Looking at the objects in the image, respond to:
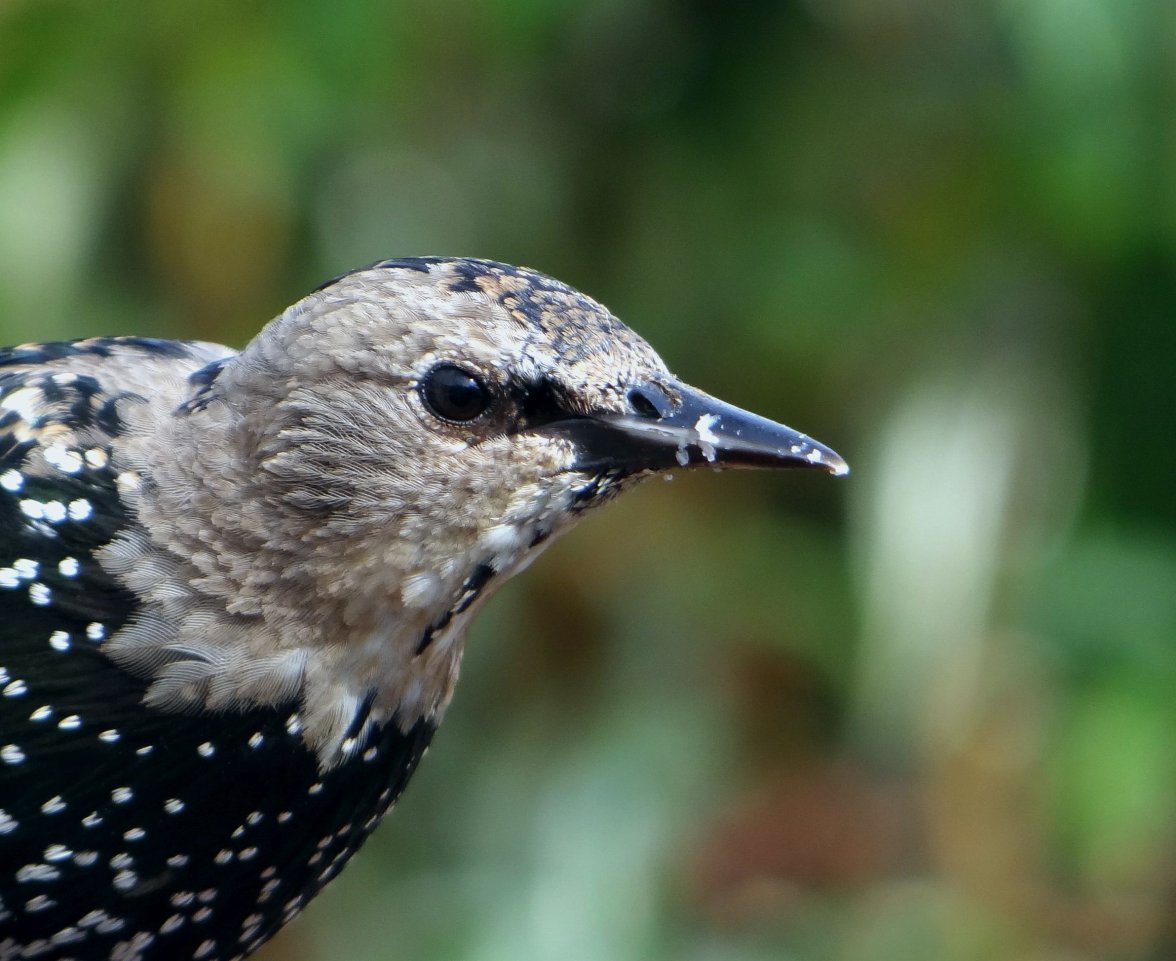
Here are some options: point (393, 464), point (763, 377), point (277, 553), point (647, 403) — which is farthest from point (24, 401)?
point (763, 377)

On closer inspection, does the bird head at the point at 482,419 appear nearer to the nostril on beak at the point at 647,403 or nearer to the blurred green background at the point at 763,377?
the nostril on beak at the point at 647,403

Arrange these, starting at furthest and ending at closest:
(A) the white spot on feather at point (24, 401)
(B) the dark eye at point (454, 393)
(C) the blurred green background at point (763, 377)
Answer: (C) the blurred green background at point (763, 377)
(A) the white spot on feather at point (24, 401)
(B) the dark eye at point (454, 393)

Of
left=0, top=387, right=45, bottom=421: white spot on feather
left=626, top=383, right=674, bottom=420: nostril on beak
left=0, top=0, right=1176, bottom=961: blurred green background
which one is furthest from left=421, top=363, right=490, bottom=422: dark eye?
left=0, top=0, right=1176, bottom=961: blurred green background

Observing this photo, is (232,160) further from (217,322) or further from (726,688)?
(726,688)

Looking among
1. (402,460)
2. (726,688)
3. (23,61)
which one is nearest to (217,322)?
(23,61)

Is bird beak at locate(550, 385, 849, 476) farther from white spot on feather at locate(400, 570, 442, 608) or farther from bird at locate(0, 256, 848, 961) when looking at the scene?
white spot on feather at locate(400, 570, 442, 608)

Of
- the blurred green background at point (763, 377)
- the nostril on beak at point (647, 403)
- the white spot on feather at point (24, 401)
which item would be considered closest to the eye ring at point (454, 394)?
the nostril on beak at point (647, 403)

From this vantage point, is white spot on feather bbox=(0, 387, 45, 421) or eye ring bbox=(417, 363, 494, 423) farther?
white spot on feather bbox=(0, 387, 45, 421)
